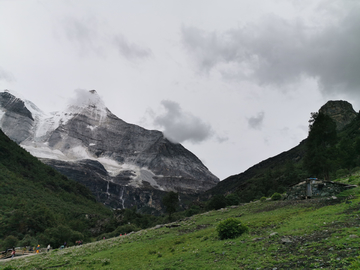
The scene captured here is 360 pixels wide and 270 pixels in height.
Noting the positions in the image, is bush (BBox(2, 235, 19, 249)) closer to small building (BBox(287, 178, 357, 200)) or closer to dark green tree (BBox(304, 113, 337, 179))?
small building (BBox(287, 178, 357, 200))

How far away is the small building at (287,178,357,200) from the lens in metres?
30.2

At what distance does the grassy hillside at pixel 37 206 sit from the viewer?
7706 centimetres

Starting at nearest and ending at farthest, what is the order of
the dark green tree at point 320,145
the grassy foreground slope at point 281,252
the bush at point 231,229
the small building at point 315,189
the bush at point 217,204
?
the grassy foreground slope at point 281,252
the bush at point 231,229
the small building at point 315,189
the dark green tree at point 320,145
the bush at point 217,204

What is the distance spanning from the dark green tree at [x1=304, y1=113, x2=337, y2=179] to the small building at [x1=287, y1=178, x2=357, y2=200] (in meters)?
17.9

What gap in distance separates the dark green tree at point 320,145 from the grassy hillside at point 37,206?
243 ft

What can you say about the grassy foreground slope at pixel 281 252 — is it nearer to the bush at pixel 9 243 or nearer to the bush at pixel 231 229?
the bush at pixel 231 229

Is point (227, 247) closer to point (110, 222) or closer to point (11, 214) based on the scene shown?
point (11, 214)

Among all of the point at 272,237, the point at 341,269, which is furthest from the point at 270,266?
the point at 272,237

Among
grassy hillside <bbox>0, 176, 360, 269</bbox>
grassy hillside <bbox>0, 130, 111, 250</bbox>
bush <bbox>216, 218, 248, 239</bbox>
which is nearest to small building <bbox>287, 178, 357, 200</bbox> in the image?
grassy hillside <bbox>0, 176, 360, 269</bbox>

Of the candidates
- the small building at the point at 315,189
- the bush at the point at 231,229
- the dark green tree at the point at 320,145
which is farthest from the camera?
the dark green tree at the point at 320,145

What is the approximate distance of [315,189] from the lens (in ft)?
107

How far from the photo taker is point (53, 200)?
133250 mm

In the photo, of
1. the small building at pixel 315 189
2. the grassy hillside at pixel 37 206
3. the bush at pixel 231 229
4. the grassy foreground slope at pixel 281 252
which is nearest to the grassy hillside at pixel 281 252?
the grassy foreground slope at pixel 281 252

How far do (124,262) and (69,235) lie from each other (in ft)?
228
